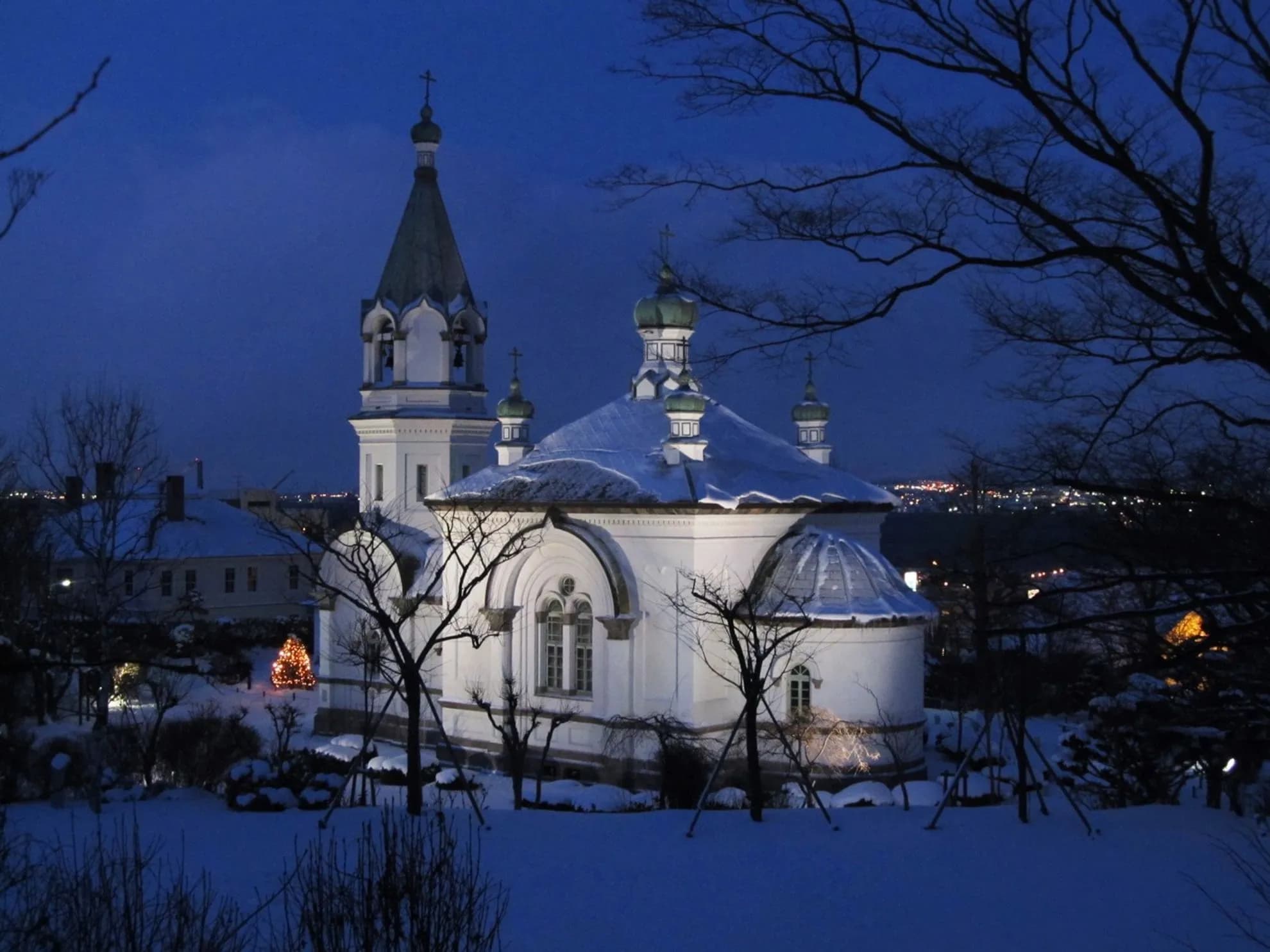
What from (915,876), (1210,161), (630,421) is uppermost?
(630,421)

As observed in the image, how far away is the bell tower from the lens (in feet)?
95.9

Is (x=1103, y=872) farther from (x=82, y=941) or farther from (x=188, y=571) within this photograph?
(x=188, y=571)

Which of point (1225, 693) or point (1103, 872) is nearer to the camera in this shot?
point (1103, 872)

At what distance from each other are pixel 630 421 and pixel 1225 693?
605 inches

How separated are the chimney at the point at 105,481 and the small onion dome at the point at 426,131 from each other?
15.8 metres

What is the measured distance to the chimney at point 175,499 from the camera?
4409 centimetres

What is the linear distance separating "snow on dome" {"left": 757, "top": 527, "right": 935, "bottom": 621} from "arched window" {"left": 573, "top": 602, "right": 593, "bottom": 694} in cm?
315

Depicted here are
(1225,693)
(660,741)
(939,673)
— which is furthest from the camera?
(939,673)

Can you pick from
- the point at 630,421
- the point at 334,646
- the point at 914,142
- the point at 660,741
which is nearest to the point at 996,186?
the point at 914,142

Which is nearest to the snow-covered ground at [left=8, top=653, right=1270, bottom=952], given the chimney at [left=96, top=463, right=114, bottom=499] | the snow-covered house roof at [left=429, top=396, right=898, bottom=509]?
the chimney at [left=96, top=463, right=114, bottom=499]

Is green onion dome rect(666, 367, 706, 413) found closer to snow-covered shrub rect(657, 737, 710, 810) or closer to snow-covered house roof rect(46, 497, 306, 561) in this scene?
snow-covered shrub rect(657, 737, 710, 810)

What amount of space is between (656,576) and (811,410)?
1047 centimetres

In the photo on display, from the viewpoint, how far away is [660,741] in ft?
69.9

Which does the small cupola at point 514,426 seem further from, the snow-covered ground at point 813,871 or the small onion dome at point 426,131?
the snow-covered ground at point 813,871
